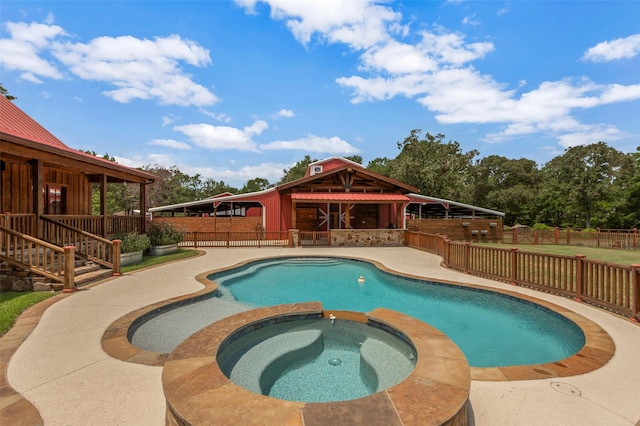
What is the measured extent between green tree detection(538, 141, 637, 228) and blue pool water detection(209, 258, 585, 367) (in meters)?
35.2

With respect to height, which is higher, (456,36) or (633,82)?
(633,82)

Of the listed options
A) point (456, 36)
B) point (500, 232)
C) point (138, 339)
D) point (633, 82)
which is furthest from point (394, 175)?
point (138, 339)

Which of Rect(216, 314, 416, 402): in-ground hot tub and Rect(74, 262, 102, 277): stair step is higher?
Rect(74, 262, 102, 277): stair step

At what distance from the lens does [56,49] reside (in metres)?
8.80

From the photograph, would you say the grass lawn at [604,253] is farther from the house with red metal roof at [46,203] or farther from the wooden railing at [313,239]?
the house with red metal roof at [46,203]

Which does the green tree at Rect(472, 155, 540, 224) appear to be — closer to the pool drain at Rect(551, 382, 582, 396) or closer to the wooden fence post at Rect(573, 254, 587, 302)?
the wooden fence post at Rect(573, 254, 587, 302)

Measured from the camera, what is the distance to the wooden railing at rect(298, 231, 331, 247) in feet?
51.2

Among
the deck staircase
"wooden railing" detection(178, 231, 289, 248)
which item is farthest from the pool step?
"wooden railing" detection(178, 231, 289, 248)

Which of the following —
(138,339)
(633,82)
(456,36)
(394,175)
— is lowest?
(138,339)

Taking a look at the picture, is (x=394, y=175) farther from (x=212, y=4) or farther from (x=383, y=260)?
(x=212, y=4)

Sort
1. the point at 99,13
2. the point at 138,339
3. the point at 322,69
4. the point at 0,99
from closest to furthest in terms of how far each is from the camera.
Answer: the point at 138,339, the point at 99,13, the point at 0,99, the point at 322,69

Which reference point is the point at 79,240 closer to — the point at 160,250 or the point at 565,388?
the point at 160,250

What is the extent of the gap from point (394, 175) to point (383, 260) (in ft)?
72.6

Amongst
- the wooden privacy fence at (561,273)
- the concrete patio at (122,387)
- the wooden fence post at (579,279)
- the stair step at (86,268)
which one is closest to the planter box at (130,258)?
the stair step at (86,268)
